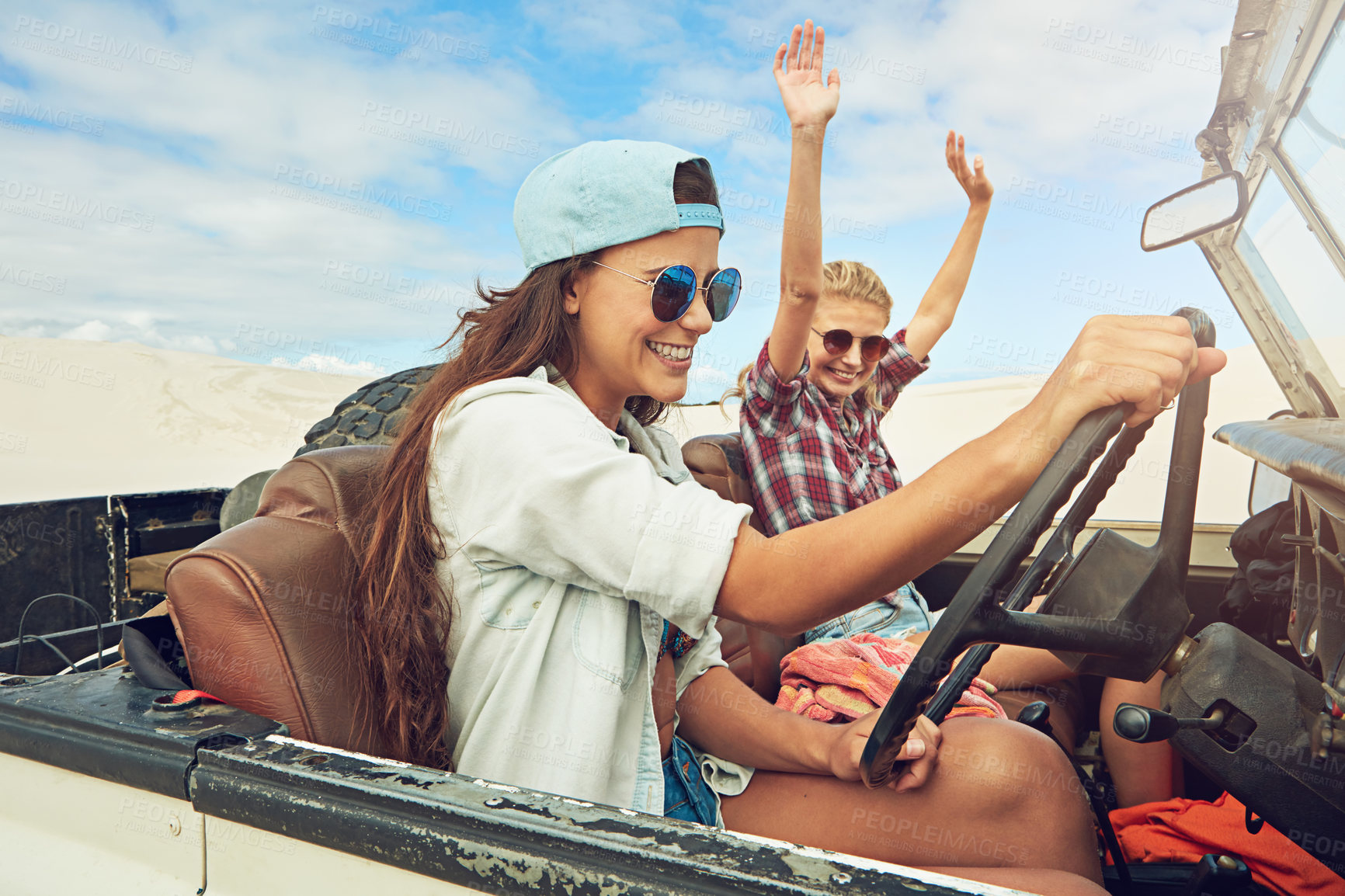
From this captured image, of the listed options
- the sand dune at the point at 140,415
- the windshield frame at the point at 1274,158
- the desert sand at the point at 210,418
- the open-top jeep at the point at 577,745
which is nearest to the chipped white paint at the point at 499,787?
the open-top jeep at the point at 577,745

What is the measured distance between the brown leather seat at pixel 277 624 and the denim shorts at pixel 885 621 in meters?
1.40

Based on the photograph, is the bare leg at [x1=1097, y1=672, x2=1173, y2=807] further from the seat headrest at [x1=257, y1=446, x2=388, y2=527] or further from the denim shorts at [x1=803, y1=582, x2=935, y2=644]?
the seat headrest at [x1=257, y1=446, x2=388, y2=527]

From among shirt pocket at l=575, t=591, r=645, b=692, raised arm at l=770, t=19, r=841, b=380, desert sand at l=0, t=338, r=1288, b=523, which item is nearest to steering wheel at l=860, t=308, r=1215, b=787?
shirt pocket at l=575, t=591, r=645, b=692

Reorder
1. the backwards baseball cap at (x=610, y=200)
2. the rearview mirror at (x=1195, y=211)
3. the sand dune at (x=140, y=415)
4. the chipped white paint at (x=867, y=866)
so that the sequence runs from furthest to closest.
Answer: the sand dune at (x=140, y=415), the rearview mirror at (x=1195, y=211), the backwards baseball cap at (x=610, y=200), the chipped white paint at (x=867, y=866)

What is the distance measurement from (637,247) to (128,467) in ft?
68.0

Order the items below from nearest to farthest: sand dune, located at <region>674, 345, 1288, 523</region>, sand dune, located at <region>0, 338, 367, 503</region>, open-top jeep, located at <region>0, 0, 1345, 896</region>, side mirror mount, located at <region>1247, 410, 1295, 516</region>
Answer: open-top jeep, located at <region>0, 0, 1345, 896</region>
side mirror mount, located at <region>1247, 410, 1295, 516</region>
sand dune, located at <region>674, 345, 1288, 523</region>
sand dune, located at <region>0, 338, 367, 503</region>

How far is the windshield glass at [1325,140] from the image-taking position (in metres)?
1.52

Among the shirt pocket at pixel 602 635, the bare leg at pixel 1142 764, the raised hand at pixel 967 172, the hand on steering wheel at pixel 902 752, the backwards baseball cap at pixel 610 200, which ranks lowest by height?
the bare leg at pixel 1142 764

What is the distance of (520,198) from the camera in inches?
56.4

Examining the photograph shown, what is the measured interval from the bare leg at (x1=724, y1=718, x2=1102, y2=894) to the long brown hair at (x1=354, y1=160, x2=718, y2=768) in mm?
615

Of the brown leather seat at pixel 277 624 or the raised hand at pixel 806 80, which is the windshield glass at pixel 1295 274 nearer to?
the raised hand at pixel 806 80

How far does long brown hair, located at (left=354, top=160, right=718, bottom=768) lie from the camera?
A: 47.6 inches

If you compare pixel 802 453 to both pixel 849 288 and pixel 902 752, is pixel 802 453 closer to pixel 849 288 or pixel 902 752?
pixel 849 288

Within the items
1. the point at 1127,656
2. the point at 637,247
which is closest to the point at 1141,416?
the point at 1127,656
